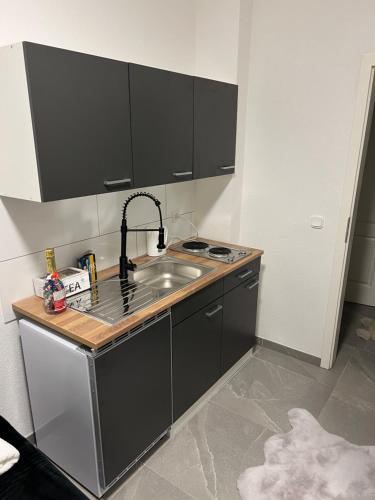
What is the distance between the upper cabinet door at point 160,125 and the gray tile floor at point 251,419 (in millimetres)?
1448

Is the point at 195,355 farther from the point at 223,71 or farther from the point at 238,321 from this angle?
the point at 223,71

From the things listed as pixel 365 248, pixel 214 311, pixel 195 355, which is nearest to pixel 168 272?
pixel 214 311

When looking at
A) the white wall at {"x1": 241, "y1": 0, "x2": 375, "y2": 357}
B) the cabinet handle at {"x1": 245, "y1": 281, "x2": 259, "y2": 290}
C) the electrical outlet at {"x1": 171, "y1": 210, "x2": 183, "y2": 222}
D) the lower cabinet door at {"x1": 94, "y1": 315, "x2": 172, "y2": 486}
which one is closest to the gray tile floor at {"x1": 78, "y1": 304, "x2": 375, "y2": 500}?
the lower cabinet door at {"x1": 94, "y1": 315, "x2": 172, "y2": 486}

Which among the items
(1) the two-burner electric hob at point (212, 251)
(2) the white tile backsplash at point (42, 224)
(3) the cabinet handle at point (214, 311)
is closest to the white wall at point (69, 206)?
(2) the white tile backsplash at point (42, 224)

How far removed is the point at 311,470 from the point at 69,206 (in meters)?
1.84

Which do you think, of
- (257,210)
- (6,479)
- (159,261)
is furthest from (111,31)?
(6,479)

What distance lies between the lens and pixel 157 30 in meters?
2.25

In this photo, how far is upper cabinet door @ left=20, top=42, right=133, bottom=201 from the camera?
54.0 inches

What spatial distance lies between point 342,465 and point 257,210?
1.66 m

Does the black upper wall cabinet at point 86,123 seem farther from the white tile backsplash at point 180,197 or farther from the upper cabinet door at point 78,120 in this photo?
the white tile backsplash at point 180,197

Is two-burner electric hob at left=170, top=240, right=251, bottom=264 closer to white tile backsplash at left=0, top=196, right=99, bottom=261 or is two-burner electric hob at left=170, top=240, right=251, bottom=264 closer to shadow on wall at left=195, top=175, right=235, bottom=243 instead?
shadow on wall at left=195, top=175, right=235, bottom=243

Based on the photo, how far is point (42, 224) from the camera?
6.04 feet

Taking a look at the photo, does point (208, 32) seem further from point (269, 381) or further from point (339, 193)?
point (269, 381)

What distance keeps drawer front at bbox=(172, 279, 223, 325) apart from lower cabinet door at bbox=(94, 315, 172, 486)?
79 mm
